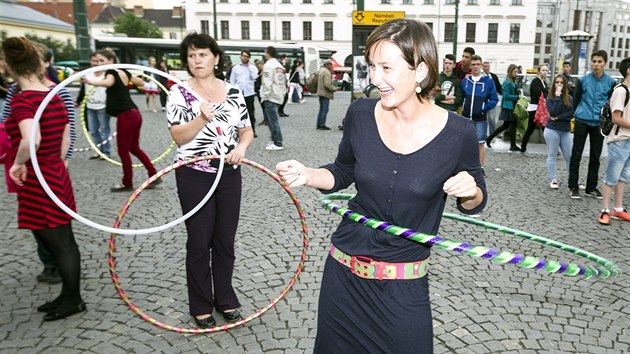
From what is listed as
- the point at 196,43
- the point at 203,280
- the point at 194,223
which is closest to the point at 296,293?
the point at 203,280

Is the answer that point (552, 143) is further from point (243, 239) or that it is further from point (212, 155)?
point (212, 155)

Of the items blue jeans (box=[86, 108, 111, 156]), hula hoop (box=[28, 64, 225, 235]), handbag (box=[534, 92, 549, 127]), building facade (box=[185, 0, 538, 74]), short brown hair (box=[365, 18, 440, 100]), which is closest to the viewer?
short brown hair (box=[365, 18, 440, 100])

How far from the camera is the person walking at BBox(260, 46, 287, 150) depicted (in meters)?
11.6

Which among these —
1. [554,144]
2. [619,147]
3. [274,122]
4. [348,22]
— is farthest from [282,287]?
[348,22]

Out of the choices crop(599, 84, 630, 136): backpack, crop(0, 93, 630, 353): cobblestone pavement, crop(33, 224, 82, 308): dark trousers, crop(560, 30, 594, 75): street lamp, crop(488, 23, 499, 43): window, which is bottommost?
crop(0, 93, 630, 353): cobblestone pavement

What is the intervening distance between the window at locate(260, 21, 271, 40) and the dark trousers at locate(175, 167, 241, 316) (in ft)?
210

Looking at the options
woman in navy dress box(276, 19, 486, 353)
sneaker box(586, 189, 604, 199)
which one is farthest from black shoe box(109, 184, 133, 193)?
sneaker box(586, 189, 604, 199)

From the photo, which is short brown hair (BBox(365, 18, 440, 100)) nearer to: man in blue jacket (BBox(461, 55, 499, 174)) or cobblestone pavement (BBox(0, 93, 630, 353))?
cobblestone pavement (BBox(0, 93, 630, 353))

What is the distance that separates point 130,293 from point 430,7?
6512cm

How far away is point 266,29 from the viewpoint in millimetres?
64750

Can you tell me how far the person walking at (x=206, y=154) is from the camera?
11.8 feet

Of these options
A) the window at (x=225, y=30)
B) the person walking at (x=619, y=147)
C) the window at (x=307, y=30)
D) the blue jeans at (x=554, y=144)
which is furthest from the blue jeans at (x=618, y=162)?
the window at (x=225, y=30)

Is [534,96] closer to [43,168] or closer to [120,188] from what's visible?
[120,188]

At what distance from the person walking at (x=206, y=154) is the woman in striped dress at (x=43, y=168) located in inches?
41.5
